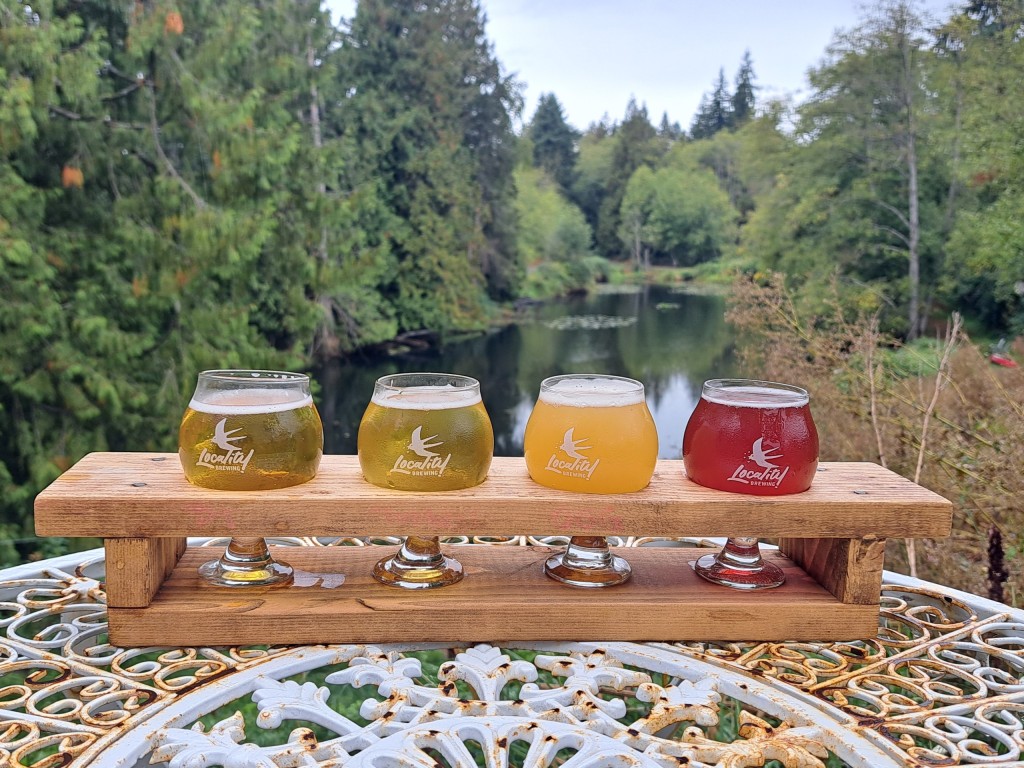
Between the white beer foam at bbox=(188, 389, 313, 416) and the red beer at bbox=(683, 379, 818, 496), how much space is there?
0.72 meters

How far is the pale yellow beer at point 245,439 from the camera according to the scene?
1.39m

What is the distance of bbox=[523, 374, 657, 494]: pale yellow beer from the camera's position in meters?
1.42

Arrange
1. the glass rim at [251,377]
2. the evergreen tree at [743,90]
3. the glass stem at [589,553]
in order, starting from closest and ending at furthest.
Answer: the glass rim at [251,377], the glass stem at [589,553], the evergreen tree at [743,90]

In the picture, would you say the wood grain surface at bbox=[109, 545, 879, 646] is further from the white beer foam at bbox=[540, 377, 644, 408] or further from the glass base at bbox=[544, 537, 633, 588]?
the white beer foam at bbox=[540, 377, 644, 408]

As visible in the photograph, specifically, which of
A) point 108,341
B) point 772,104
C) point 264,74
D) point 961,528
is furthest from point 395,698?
point 772,104

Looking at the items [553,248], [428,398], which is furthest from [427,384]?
[553,248]

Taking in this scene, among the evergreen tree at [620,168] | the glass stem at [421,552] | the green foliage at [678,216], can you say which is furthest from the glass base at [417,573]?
the evergreen tree at [620,168]

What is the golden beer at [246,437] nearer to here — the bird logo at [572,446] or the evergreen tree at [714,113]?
the bird logo at [572,446]

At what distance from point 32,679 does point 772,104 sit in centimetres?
1512

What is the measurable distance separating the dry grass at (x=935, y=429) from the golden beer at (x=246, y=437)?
1.56 m

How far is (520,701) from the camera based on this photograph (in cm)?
120

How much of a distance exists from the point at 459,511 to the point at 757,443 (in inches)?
20.6

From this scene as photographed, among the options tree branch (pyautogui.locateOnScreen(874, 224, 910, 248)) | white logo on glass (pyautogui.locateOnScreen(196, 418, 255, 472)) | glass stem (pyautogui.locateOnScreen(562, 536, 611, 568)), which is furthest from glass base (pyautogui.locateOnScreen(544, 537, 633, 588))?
tree branch (pyautogui.locateOnScreen(874, 224, 910, 248))

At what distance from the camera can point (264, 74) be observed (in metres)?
7.86
